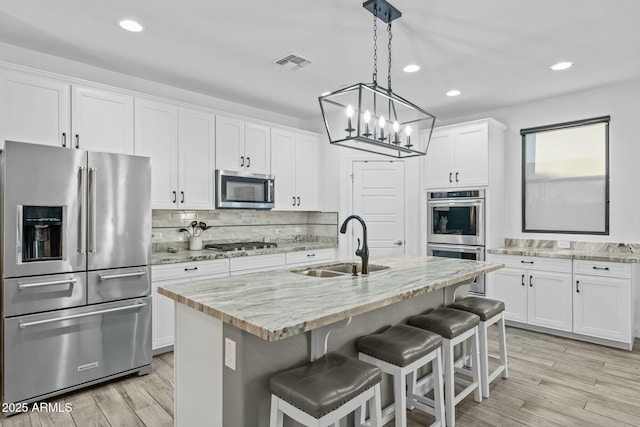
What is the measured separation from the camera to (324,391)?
149cm

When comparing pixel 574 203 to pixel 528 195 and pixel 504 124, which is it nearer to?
pixel 528 195

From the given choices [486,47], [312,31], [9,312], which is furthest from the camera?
[486,47]

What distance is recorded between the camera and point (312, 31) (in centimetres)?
283

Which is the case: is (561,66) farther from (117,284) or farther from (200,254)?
(117,284)

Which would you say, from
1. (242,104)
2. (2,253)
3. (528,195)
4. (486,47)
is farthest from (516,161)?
(2,253)

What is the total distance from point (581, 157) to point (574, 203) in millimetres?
551

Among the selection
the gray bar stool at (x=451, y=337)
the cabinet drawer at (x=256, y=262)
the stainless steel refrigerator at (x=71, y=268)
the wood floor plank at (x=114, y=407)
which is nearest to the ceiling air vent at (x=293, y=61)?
the stainless steel refrigerator at (x=71, y=268)

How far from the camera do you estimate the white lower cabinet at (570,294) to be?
Result: 3.65 meters

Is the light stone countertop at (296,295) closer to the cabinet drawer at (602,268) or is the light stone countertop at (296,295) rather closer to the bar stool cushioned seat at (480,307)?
the bar stool cushioned seat at (480,307)

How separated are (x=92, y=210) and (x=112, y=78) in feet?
5.32

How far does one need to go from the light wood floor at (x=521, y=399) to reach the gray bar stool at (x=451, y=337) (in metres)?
0.12

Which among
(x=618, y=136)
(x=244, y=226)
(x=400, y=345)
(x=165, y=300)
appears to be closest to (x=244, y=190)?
(x=244, y=226)

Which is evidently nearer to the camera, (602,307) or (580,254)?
(602,307)

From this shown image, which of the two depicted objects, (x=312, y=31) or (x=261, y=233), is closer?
(x=312, y=31)
